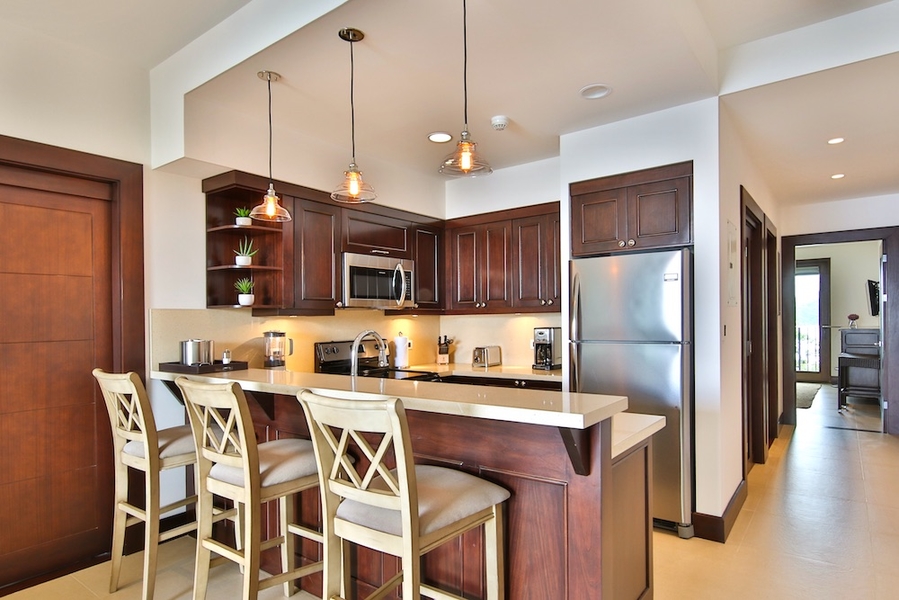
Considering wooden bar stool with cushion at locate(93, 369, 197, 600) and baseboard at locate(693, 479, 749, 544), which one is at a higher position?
wooden bar stool with cushion at locate(93, 369, 197, 600)

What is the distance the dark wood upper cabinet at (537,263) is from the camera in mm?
4242

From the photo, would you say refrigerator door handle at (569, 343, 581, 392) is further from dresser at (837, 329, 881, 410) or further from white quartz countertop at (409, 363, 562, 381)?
dresser at (837, 329, 881, 410)

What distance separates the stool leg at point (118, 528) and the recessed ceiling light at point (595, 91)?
10.3 ft

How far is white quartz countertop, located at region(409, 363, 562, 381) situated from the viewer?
4.01 meters

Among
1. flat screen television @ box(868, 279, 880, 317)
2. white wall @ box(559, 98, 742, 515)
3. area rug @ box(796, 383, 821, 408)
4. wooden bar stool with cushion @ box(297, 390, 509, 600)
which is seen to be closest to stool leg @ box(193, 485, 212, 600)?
wooden bar stool with cushion @ box(297, 390, 509, 600)

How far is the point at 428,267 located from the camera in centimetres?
478

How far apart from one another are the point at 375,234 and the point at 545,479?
289 cm

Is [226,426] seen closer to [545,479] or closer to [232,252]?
[545,479]

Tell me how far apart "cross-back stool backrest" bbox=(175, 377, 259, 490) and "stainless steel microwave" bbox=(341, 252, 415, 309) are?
6.13 feet

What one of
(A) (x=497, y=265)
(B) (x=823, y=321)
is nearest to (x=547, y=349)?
(A) (x=497, y=265)

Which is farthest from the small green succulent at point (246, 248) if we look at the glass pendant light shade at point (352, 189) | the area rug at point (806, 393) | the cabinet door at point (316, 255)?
the area rug at point (806, 393)

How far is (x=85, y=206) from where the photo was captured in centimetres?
297

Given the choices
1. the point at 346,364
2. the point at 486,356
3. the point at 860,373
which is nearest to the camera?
the point at 346,364

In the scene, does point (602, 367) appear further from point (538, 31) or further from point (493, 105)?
point (538, 31)
